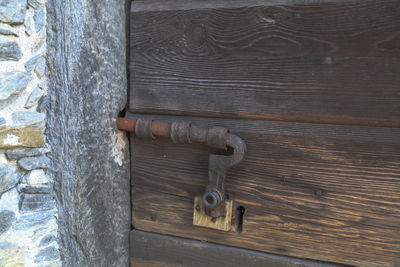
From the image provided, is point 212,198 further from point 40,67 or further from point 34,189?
point 40,67

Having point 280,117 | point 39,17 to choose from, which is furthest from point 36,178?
point 280,117

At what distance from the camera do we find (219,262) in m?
1.00

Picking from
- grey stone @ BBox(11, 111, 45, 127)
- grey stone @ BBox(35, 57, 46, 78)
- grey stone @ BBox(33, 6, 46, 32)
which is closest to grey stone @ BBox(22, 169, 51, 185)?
grey stone @ BBox(11, 111, 45, 127)

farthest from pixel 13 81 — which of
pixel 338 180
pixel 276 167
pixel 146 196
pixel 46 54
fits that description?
pixel 338 180

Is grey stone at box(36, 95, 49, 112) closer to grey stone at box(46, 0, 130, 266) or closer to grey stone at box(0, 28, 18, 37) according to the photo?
grey stone at box(46, 0, 130, 266)

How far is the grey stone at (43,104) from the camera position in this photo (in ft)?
2.67

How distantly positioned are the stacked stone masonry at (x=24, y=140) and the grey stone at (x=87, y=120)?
3 centimetres

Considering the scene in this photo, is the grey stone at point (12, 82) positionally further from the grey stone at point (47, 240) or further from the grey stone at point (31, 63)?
the grey stone at point (47, 240)

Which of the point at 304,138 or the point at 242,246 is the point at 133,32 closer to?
the point at 304,138

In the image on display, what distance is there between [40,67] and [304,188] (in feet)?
2.55

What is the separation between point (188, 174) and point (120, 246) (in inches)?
13.9

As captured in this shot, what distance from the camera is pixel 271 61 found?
0.86 m

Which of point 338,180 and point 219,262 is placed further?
point 219,262

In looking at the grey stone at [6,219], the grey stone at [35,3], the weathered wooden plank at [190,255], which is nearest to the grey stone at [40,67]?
the grey stone at [35,3]
